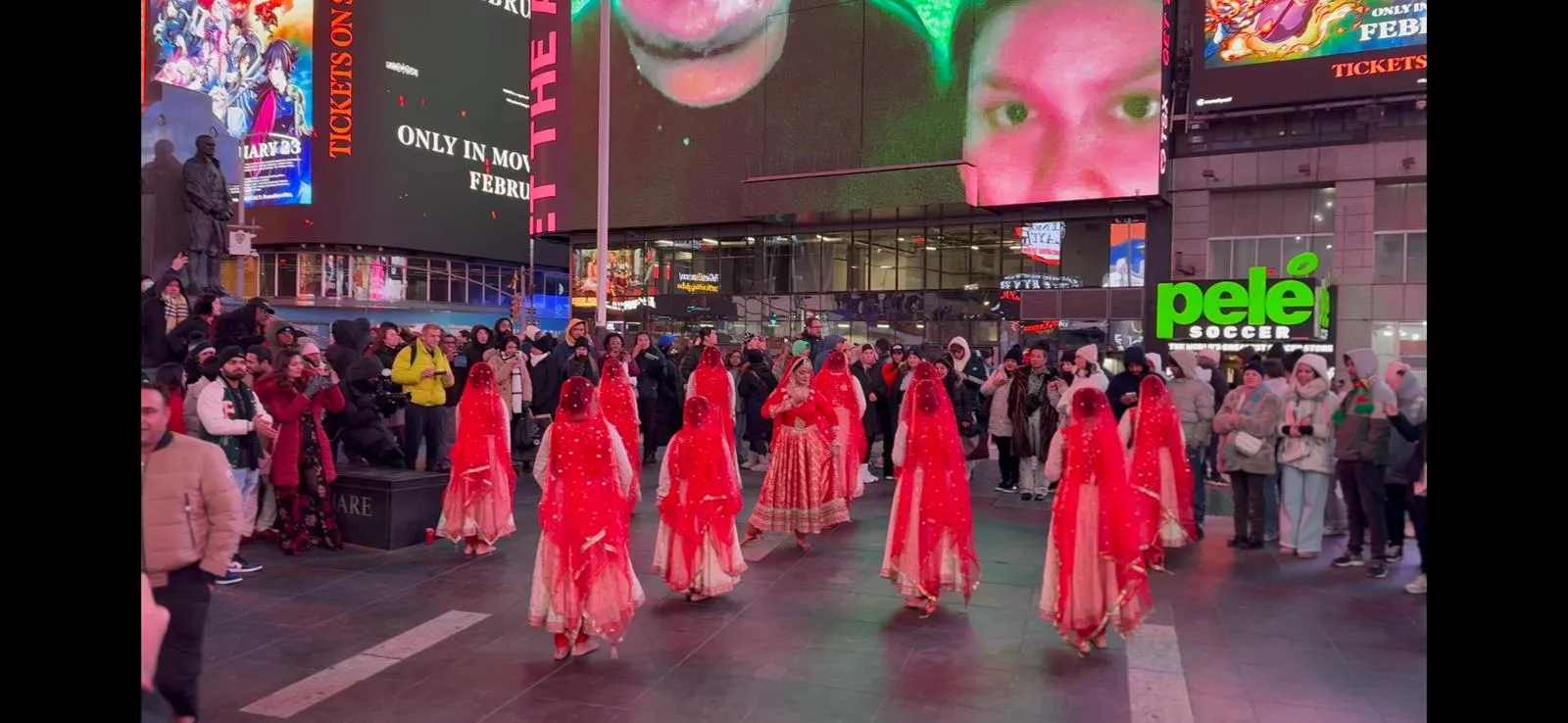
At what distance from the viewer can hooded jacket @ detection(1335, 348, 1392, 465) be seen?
317 inches

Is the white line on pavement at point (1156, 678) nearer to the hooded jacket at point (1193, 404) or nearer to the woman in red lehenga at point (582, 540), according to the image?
the woman in red lehenga at point (582, 540)

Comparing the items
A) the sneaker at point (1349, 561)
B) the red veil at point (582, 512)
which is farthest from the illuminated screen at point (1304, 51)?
the red veil at point (582, 512)

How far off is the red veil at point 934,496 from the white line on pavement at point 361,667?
3.10 m

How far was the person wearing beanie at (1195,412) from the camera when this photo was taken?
973 centimetres

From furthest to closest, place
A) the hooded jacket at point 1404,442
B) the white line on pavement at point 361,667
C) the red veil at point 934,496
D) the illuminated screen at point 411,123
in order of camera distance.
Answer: the illuminated screen at point 411,123 → the hooded jacket at point 1404,442 → the red veil at point 934,496 → the white line on pavement at point 361,667

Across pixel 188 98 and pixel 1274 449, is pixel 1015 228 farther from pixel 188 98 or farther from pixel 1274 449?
pixel 188 98

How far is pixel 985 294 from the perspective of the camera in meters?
24.0

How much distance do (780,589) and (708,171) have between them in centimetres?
2055

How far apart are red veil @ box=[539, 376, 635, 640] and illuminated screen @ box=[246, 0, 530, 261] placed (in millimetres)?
34994

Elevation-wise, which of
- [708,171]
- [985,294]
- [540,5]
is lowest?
[985,294]

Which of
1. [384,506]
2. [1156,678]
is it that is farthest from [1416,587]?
[384,506]

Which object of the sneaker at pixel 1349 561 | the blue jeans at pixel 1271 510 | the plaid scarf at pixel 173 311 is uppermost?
the plaid scarf at pixel 173 311

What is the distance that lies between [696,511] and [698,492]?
0.47 ft

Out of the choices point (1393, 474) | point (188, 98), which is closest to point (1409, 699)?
point (1393, 474)
